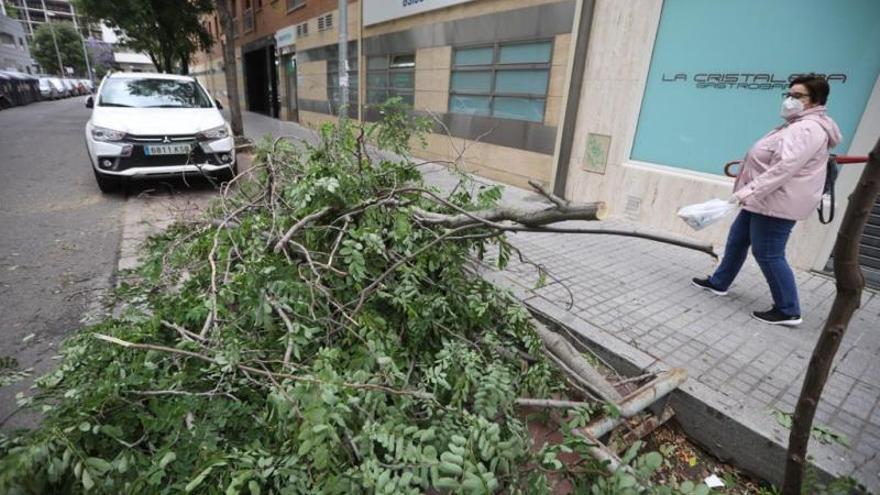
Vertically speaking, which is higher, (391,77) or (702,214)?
(391,77)

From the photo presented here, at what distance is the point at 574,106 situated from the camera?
695cm

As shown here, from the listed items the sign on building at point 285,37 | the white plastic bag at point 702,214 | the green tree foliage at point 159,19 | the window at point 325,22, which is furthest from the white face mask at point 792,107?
the green tree foliage at point 159,19

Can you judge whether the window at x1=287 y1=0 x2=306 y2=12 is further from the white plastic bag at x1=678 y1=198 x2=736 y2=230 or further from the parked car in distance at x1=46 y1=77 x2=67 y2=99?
the parked car in distance at x1=46 y1=77 x2=67 y2=99

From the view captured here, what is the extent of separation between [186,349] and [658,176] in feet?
19.2

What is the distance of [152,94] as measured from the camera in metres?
7.40

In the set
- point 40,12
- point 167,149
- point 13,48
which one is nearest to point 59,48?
point 13,48

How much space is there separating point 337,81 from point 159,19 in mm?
8285

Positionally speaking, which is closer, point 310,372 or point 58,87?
point 310,372

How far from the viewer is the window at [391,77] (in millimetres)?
11148

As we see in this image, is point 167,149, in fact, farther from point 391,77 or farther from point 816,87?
point 816,87

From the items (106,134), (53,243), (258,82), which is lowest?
(53,243)

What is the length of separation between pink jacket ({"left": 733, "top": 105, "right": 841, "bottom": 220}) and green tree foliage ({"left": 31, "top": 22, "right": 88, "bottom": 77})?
8153 centimetres

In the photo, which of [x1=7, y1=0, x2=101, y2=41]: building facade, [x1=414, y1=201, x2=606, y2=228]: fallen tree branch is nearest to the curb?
[x1=414, y1=201, x2=606, y2=228]: fallen tree branch

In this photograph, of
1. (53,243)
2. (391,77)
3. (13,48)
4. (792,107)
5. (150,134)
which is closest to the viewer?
(792,107)
